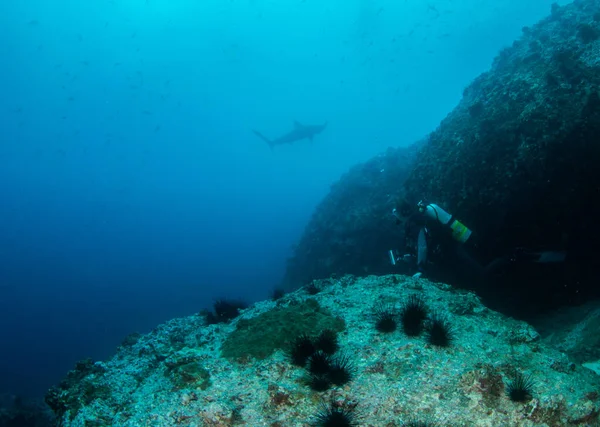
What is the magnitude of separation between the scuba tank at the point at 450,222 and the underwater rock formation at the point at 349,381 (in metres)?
2.61

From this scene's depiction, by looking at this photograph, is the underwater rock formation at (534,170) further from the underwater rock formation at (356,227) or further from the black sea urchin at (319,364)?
the black sea urchin at (319,364)

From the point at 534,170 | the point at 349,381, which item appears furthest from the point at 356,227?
the point at 349,381

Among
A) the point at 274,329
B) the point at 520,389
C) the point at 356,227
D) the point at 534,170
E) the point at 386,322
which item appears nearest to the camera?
the point at 520,389

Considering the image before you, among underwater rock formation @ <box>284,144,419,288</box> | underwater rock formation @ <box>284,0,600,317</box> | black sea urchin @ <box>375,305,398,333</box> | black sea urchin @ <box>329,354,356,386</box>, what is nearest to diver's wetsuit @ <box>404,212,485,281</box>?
underwater rock formation @ <box>284,0,600,317</box>

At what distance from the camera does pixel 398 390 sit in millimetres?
3799

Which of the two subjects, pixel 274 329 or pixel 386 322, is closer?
pixel 386 322

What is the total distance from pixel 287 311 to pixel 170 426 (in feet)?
7.60

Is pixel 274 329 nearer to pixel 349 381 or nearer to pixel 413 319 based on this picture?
pixel 349 381

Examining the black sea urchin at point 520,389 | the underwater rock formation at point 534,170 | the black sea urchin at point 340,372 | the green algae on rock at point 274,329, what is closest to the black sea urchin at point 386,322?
the green algae on rock at point 274,329

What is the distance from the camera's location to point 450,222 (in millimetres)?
7609

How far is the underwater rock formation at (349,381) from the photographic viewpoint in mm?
3602

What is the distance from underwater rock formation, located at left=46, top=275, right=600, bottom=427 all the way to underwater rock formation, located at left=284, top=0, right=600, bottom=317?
10.8 feet

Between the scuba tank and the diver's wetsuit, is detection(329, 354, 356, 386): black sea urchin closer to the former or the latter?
the diver's wetsuit

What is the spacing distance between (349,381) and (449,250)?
5.08 metres
